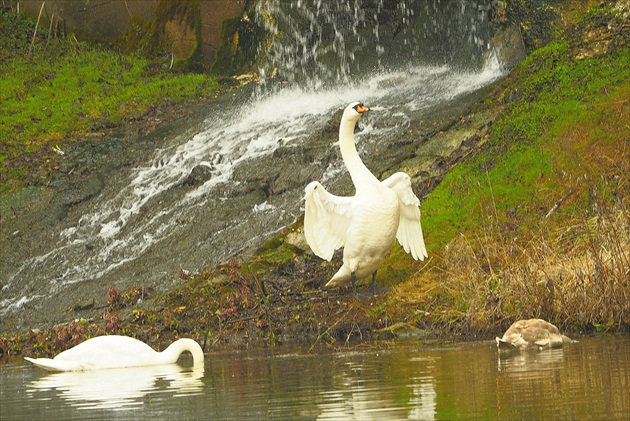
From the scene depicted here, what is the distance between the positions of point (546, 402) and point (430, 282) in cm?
738

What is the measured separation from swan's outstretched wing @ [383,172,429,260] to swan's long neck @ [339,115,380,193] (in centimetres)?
32

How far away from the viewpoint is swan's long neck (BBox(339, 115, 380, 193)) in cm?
1410

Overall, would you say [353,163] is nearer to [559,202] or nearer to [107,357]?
[559,202]

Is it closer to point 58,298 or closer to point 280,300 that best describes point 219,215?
point 58,298

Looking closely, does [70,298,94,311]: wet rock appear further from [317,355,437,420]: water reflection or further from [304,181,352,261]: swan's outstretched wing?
[317,355,437,420]: water reflection

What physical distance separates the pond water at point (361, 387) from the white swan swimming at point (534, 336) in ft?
0.52

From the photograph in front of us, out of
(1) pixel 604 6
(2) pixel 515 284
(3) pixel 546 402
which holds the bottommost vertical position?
(3) pixel 546 402

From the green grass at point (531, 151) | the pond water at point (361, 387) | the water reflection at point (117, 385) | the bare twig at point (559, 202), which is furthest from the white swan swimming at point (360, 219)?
the water reflection at point (117, 385)

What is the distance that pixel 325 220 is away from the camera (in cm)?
1443

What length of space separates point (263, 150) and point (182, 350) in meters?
10.3

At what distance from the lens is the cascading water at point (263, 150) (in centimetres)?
1900

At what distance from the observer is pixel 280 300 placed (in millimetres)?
15336

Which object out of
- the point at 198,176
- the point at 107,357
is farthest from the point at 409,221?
the point at 198,176

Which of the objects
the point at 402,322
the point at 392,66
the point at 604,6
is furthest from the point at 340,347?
the point at 392,66
